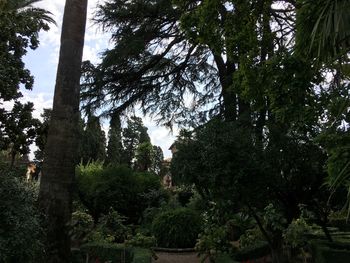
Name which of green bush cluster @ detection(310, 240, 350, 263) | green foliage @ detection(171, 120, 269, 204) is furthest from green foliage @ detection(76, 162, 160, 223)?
green bush cluster @ detection(310, 240, 350, 263)

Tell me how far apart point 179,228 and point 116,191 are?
15.4 feet

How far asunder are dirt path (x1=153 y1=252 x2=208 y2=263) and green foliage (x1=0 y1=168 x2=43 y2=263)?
18.0ft

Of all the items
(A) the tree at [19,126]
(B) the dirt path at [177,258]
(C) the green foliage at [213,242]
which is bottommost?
(B) the dirt path at [177,258]

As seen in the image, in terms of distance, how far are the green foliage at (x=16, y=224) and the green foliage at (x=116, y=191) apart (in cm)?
1070

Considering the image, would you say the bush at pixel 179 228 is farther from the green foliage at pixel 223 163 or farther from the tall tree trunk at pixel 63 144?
the tall tree trunk at pixel 63 144

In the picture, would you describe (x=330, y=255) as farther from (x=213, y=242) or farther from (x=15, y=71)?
(x=15, y=71)

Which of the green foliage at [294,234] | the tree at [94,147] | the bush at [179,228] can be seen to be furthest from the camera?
the tree at [94,147]

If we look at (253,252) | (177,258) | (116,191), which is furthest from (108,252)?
(116,191)

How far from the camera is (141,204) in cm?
2008

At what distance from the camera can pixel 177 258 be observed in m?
13.9

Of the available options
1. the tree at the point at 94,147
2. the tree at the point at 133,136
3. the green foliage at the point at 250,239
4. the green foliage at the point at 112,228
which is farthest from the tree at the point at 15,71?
the tree at the point at 133,136

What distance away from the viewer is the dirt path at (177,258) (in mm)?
13331

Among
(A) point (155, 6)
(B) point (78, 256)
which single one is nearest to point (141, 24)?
(A) point (155, 6)

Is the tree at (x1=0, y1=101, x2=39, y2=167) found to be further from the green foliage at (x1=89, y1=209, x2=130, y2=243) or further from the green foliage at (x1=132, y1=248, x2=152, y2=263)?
the green foliage at (x1=132, y1=248, x2=152, y2=263)
